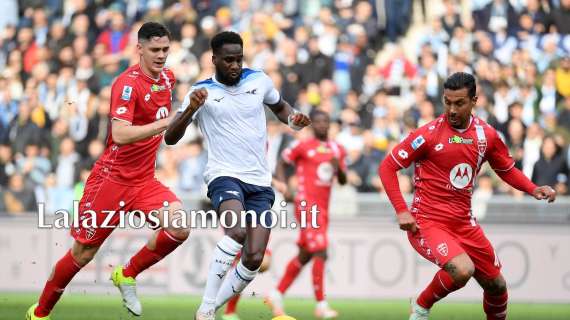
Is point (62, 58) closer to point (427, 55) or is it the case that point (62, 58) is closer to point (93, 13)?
point (93, 13)

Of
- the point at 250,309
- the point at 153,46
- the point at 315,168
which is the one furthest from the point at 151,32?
the point at 250,309

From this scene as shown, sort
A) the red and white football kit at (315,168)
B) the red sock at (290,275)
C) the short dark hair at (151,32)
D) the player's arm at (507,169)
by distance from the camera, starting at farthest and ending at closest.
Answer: the red and white football kit at (315,168) < the red sock at (290,275) < the short dark hair at (151,32) < the player's arm at (507,169)

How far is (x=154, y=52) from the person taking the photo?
37.2 ft

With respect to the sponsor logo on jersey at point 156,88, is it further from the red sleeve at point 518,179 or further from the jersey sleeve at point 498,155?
the red sleeve at point 518,179

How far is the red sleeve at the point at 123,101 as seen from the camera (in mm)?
11016

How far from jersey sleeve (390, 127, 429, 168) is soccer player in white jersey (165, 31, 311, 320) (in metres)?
0.91

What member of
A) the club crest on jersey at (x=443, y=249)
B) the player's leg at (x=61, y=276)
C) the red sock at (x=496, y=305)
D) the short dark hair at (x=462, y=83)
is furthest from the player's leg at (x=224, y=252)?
the red sock at (x=496, y=305)

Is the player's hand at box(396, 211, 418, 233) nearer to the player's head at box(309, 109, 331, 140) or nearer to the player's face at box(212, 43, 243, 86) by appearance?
the player's face at box(212, 43, 243, 86)

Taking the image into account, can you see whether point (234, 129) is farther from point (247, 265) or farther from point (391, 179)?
point (391, 179)

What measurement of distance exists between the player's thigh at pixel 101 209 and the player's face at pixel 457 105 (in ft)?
10.2

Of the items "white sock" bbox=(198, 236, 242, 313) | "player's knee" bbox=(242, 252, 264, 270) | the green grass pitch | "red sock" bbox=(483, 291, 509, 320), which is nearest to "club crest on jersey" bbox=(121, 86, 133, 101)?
"white sock" bbox=(198, 236, 242, 313)

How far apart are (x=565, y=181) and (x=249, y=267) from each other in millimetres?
9755

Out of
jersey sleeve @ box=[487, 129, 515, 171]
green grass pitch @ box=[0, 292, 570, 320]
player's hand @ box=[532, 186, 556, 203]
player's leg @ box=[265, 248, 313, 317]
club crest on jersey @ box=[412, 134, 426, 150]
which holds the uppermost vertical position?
club crest on jersey @ box=[412, 134, 426, 150]

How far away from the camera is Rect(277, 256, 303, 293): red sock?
15.3 m
